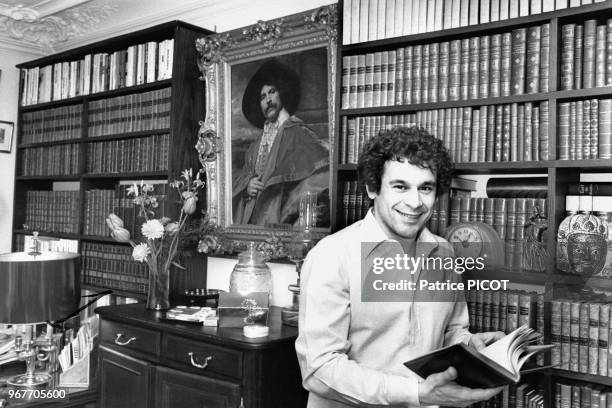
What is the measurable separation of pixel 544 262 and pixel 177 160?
1.98m

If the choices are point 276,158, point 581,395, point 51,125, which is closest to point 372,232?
point 581,395

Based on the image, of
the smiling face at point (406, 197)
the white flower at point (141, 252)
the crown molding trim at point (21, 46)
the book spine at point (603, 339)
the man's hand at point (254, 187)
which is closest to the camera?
the smiling face at point (406, 197)

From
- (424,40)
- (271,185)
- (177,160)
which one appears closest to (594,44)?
(424,40)

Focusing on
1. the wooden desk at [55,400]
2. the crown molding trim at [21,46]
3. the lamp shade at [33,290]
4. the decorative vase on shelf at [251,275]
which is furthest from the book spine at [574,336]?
the crown molding trim at [21,46]

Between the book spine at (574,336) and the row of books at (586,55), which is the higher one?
the row of books at (586,55)

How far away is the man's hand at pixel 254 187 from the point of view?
3.00 metres

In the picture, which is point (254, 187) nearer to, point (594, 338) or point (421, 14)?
point (421, 14)

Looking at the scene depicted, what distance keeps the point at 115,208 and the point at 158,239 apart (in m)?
0.70

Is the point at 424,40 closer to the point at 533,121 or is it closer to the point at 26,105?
the point at 533,121

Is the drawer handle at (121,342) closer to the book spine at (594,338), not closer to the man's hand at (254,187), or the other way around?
the man's hand at (254,187)

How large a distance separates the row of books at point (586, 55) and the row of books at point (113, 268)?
240cm

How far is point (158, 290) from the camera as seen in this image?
9.02ft

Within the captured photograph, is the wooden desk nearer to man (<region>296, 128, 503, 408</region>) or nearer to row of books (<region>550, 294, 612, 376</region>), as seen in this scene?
man (<region>296, 128, 503, 408</region>)

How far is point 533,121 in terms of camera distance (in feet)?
6.50
